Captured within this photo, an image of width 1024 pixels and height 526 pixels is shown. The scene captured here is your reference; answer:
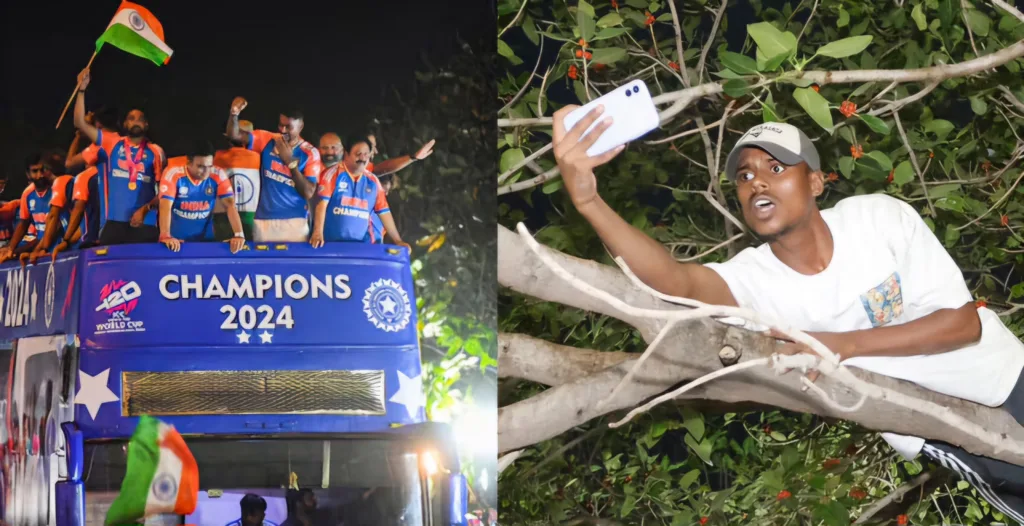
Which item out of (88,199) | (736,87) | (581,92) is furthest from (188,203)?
(736,87)

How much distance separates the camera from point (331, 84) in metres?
2.58

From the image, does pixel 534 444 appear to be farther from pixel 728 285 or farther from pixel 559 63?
pixel 559 63

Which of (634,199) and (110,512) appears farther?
Result: (634,199)

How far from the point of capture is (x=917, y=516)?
261 cm

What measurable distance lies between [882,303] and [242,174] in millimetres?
1668

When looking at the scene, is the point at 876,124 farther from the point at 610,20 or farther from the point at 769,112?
the point at 610,20

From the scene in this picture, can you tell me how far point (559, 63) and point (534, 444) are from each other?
3.25 ft

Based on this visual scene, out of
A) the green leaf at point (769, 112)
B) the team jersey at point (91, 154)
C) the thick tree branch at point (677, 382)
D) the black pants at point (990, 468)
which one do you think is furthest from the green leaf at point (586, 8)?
the black pants at point (990, 468)

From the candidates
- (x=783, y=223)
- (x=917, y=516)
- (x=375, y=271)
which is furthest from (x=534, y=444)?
(x=917, y=516)

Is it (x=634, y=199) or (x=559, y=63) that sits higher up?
(x=559, y=63)

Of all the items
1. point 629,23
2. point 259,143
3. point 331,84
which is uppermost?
point 629,23

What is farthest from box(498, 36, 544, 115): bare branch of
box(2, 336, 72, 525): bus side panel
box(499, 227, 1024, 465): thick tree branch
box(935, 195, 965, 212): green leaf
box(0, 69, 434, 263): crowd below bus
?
box(2, 336, 72, 525): bus side panel

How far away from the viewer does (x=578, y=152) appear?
8.30 feet

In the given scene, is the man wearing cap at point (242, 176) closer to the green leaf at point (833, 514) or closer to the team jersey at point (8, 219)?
the team jersey at point (8, 219)
